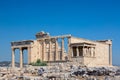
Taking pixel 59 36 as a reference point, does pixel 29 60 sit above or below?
below

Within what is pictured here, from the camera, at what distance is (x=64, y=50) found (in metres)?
63.8

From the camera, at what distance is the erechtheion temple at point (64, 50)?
6036cm

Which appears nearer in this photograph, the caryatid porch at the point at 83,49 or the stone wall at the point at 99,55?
the caryatid porch at the point at 83,49

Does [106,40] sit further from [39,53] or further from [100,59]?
[39,53]

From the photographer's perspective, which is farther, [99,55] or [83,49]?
[99,55]

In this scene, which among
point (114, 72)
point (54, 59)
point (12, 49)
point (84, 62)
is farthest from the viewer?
point (12, 49)

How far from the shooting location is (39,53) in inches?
2621

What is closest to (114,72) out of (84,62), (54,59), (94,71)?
(94,71)

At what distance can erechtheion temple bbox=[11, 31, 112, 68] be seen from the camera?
60.4m

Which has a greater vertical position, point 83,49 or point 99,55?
point 83,49

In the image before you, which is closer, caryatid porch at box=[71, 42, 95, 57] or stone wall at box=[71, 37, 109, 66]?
caryatid porch at box=[71, 42, 95, 57]

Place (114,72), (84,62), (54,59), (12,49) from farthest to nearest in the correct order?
1. (12,49)
2. (54,59)
3. (84,62)
4. (114,72)

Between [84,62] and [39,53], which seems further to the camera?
[39,53]

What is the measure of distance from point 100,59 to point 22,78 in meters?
45.6
